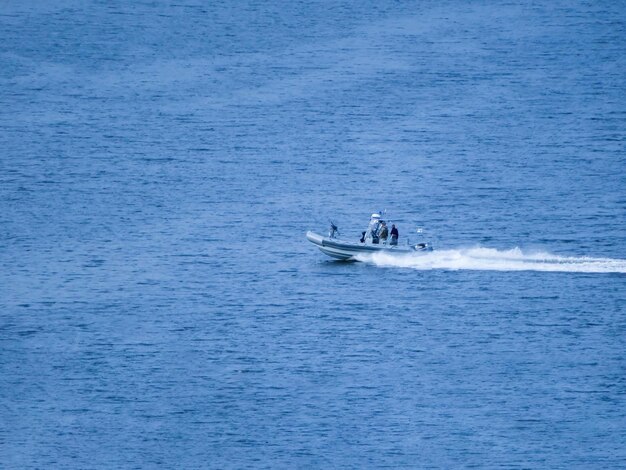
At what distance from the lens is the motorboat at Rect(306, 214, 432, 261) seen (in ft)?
216

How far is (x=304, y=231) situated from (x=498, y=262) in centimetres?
1371

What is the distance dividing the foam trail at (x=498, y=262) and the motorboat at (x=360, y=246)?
0.30m

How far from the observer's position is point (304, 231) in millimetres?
75875

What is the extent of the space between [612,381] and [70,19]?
89.3 metres

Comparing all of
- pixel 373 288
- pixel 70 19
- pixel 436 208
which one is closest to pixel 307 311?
pixel 373 288

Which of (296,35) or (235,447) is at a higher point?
(296,35)

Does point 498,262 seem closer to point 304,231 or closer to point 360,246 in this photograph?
point 360,246

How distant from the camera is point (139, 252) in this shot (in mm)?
72375

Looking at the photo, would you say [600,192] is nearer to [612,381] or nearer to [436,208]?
[436,208]

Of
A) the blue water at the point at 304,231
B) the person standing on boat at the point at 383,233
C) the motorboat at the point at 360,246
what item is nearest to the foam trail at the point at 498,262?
the blue water at the point at 304,231

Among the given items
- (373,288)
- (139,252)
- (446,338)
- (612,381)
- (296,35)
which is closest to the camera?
(612,381)

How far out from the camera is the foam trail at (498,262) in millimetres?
65375

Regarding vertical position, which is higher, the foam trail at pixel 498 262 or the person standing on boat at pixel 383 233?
the person standing on boat at pixel 383 233

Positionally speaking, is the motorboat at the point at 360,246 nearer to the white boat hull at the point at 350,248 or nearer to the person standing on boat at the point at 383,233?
the white boat hull at the point at 350,248
